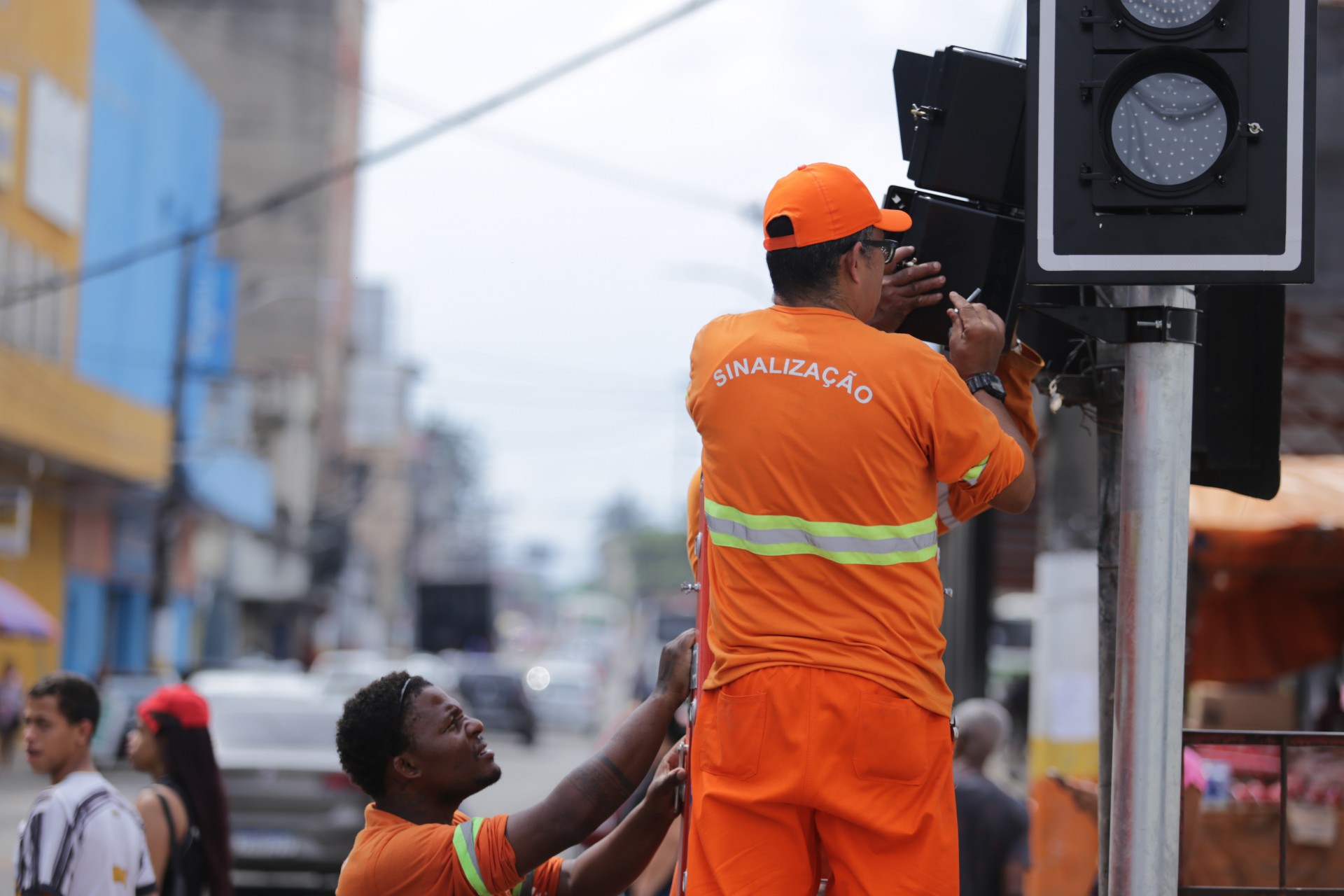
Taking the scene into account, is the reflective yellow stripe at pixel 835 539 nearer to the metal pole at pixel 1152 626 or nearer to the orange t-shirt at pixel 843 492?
the orange t-shirt at pixel 843 492

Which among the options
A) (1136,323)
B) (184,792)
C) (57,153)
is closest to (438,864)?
(1136,323)

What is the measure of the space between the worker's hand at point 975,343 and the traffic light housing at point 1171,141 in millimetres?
237

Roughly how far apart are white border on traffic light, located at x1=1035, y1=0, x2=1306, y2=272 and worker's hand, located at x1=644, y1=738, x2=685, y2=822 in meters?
1.37

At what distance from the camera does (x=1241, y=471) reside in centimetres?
394

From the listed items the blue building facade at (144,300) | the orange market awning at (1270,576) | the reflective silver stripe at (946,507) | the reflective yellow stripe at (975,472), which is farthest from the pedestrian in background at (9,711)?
the reflective yellow stripe at (975,472)

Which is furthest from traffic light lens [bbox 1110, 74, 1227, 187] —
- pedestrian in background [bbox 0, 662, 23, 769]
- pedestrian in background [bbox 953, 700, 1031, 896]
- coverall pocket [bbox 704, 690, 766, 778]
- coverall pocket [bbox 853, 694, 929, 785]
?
pedestrian in background [bbox 0, 662, 23, 769]

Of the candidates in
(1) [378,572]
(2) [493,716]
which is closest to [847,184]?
(2) [493,716]

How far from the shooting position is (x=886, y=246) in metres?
3.35

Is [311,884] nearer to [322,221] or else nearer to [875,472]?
[875,472]

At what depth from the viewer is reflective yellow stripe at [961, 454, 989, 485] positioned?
126 inches

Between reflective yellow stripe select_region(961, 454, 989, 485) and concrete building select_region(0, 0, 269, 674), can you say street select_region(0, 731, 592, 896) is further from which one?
reflective yellow stripe select_region(961, 454, 989, 485)

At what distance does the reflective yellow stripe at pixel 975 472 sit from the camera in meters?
3.19

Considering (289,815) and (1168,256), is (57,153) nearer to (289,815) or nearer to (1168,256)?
(289,815)

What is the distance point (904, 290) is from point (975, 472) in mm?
525
